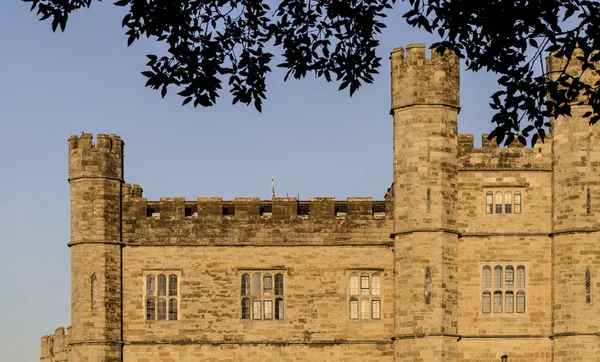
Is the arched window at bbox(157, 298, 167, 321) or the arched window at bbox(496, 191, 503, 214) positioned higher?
the arched window at bbox(496, 191, 503, 214)

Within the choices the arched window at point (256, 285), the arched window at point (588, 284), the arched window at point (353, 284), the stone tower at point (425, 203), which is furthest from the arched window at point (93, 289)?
the arched window at point (588, 284)

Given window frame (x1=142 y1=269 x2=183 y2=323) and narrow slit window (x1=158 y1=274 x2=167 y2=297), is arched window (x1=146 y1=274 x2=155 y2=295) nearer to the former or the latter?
window frame (x1=142 y1=269 x2=183 y2=323)

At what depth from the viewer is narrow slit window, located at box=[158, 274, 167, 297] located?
3412 cm

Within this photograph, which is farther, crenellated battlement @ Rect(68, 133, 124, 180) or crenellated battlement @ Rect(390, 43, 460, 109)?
crenellated battlement @ Rect(68, 133, 124, 180)

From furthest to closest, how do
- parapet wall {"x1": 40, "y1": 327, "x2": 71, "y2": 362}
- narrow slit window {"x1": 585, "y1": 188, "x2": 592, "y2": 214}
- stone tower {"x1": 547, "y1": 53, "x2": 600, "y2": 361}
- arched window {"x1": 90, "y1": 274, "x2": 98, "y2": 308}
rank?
parapet wall {"x1": 40, "y1": 327, "x2": 71, "y2": 362}
arched window {"x1": 90, "y1": 274, "x2": 98, "y2": 308}
narrow slit window {"x1": 585, "y1": 188, "x2": 592, "y2": 214}
stone tower {"x1": 547, "y1": 53, "x2": 600, "y2": 361}

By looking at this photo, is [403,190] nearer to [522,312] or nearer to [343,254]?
[343,254]

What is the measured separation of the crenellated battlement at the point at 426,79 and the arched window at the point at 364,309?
5395 mm

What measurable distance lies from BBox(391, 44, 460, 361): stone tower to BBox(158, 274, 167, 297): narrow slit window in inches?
250

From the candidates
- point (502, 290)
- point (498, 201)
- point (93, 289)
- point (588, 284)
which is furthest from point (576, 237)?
point (93, 289)

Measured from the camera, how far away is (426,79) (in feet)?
110

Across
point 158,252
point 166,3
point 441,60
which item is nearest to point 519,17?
point 166,3

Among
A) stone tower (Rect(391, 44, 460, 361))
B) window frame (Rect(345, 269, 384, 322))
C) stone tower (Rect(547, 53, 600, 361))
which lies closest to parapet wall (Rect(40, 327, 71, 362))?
window frame (Rect(345, 269, 384, 322))

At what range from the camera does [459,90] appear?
3384cm

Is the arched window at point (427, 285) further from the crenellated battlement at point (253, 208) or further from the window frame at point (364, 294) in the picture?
the crenellated battlement at point (253, 208)
